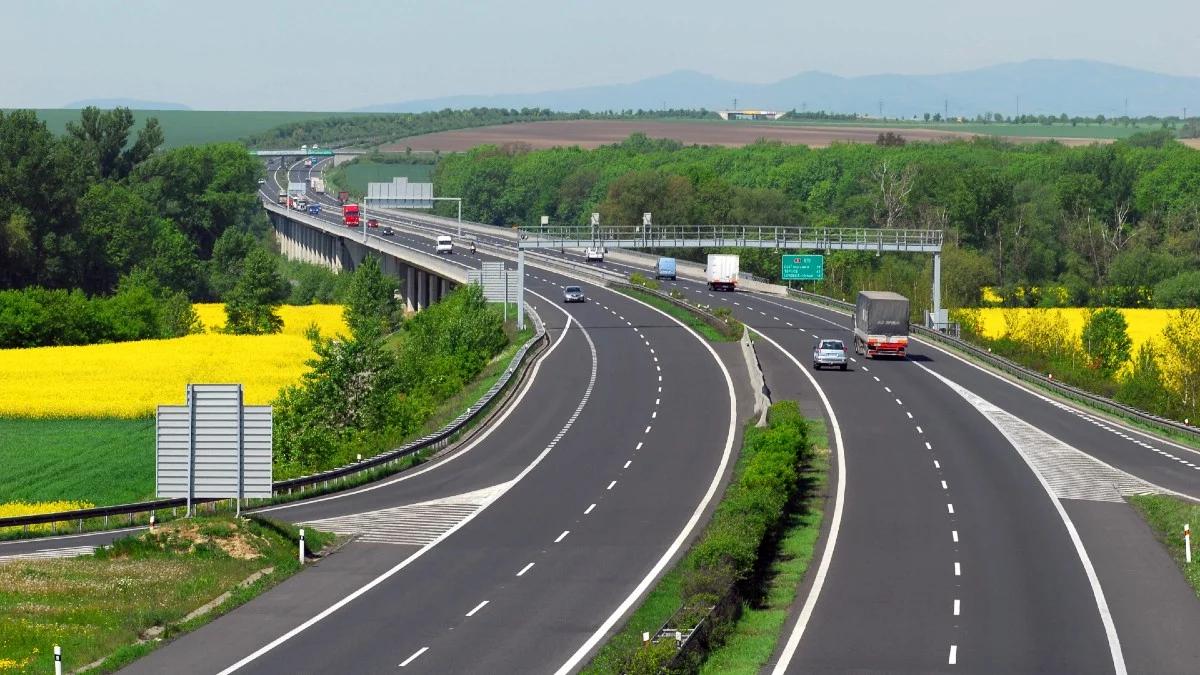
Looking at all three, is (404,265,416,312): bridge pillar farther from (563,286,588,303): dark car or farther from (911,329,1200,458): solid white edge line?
(911,329,1200,458): solid white edge line

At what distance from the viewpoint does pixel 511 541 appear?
1774 inches

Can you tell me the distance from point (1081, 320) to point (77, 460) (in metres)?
84.5

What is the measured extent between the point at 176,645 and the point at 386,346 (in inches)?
3677

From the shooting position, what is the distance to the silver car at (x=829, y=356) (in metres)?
84.2

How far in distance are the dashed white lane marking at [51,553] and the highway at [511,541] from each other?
646 cm

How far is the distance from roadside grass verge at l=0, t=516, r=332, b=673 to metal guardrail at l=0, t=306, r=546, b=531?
15.7 feet

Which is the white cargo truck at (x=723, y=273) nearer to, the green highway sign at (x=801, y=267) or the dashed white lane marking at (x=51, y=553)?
the green highway sign at (x=801, y=267)

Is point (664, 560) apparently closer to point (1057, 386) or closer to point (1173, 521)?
point (1173, 521)

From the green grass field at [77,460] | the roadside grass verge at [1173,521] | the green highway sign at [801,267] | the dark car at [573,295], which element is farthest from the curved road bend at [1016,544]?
the green highway sign at [801,267]

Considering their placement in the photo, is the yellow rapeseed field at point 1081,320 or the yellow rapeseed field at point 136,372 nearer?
the yellow rapeseed field at point 136,372

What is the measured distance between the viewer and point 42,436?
77.5m

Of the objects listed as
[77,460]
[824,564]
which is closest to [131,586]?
[824,564]

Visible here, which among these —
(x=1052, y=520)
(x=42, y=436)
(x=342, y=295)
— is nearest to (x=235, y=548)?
(x=1052, y=520)

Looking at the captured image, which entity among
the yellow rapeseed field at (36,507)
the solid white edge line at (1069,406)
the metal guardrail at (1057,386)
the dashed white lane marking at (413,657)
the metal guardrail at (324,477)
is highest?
the dashed white lane marking at (413,657)
